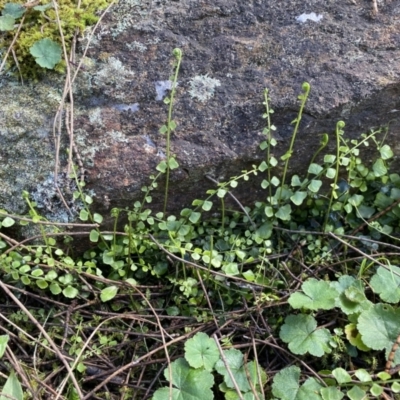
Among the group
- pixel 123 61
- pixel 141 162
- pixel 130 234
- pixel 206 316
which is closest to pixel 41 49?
pixel 123 61

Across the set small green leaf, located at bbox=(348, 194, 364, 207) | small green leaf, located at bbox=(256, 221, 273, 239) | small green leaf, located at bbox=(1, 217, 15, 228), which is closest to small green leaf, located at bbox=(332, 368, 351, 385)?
small green leaf, located at bbox=(256, 221, 273, 239)

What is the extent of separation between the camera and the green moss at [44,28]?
7.13 ft

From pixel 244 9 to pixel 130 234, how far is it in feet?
3.75

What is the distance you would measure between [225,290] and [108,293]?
482mm

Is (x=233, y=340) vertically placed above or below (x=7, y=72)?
below

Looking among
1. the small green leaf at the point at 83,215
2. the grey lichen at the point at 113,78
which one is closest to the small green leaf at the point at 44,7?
the grey lichen at the point at 113,78

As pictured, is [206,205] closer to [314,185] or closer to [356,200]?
[314,185]

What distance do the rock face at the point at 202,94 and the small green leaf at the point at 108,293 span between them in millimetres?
333

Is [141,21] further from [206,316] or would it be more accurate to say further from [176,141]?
[206,316]

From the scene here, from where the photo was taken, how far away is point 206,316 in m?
2.04

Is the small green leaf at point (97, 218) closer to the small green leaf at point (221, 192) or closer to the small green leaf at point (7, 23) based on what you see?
the small green leaf at point (221, 192)

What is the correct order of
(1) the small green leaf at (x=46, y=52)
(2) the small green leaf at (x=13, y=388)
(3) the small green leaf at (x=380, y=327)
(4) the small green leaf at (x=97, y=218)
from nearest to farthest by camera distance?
(2) the small green leaf at (x=13, y=388), (3) the small green leaf at (x=380, y=327), (4) the small green leaf at (x=97, y=218), (1) the small green leaf at (x=46, y=52)

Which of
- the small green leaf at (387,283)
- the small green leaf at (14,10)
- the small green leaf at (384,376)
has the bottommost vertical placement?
the small green leaf at (384,376)

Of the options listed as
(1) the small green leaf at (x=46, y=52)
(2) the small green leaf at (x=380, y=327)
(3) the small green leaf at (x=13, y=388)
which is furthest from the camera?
(1) the small green leaf at (x=46, y=52)
